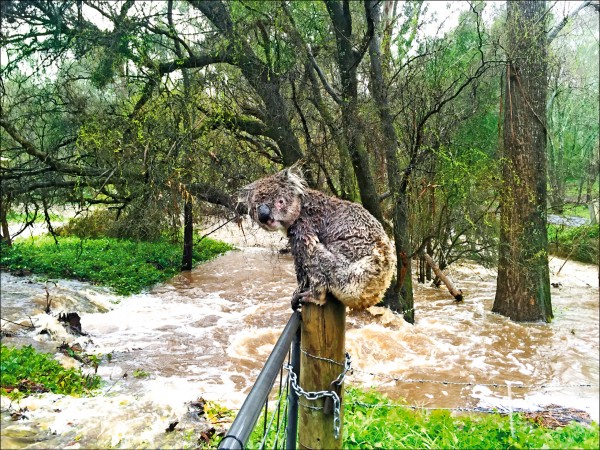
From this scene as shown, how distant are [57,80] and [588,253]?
652cm

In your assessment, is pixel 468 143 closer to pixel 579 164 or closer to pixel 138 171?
pixel 579 164

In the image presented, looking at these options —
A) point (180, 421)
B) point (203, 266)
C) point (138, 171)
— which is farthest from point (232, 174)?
point (203, 266)

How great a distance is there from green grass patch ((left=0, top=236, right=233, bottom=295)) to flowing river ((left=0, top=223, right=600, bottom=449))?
418 mm

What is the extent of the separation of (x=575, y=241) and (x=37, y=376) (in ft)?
19.7

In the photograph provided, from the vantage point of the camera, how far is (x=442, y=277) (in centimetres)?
809

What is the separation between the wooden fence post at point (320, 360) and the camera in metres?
1.57

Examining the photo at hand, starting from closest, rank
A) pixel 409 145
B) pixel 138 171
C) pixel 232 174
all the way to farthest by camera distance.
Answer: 1. pixel 138 171
2. pixel 232 174
3. pixel 409 145

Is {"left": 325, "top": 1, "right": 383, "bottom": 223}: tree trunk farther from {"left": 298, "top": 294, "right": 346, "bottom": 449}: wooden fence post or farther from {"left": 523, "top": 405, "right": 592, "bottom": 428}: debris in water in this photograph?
{"left": 298, "top": 294, "right": 346, "bottom": 449}: wooden fence post

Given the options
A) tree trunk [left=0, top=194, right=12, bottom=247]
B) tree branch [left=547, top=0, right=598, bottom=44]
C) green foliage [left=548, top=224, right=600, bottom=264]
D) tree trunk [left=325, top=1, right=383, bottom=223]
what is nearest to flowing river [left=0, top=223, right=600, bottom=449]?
green foliage [left=548, top=224, right=600, bottom=264]

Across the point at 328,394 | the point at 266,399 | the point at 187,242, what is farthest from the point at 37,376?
the point at 187,242

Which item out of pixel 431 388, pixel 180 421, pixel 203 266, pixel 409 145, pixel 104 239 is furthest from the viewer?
pixel 203 266

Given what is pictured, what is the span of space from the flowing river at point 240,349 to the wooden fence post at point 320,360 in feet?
3.76

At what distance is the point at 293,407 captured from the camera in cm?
161

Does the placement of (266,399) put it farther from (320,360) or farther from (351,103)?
(351,103)
